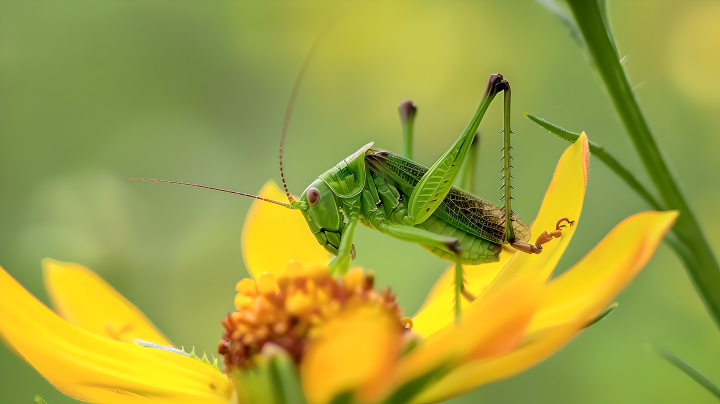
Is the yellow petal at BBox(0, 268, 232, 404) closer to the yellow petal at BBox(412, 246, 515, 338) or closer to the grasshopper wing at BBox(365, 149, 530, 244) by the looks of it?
the yellow petal at BBox(412, 246, 515, 338)

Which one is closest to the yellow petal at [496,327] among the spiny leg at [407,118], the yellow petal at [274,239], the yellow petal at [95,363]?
the yellow petal at [95,363]

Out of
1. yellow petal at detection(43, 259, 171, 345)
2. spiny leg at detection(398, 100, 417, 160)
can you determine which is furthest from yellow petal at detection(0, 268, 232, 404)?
spiny leg at detection(398, 100, 417, 160)

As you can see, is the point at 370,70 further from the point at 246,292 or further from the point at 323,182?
the point at 246,292

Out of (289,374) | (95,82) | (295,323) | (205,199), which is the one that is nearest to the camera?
(289,374)

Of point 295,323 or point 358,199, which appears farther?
point 358,199

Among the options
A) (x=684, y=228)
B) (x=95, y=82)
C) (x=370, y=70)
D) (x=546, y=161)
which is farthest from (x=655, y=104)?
(x=95, y=82)
